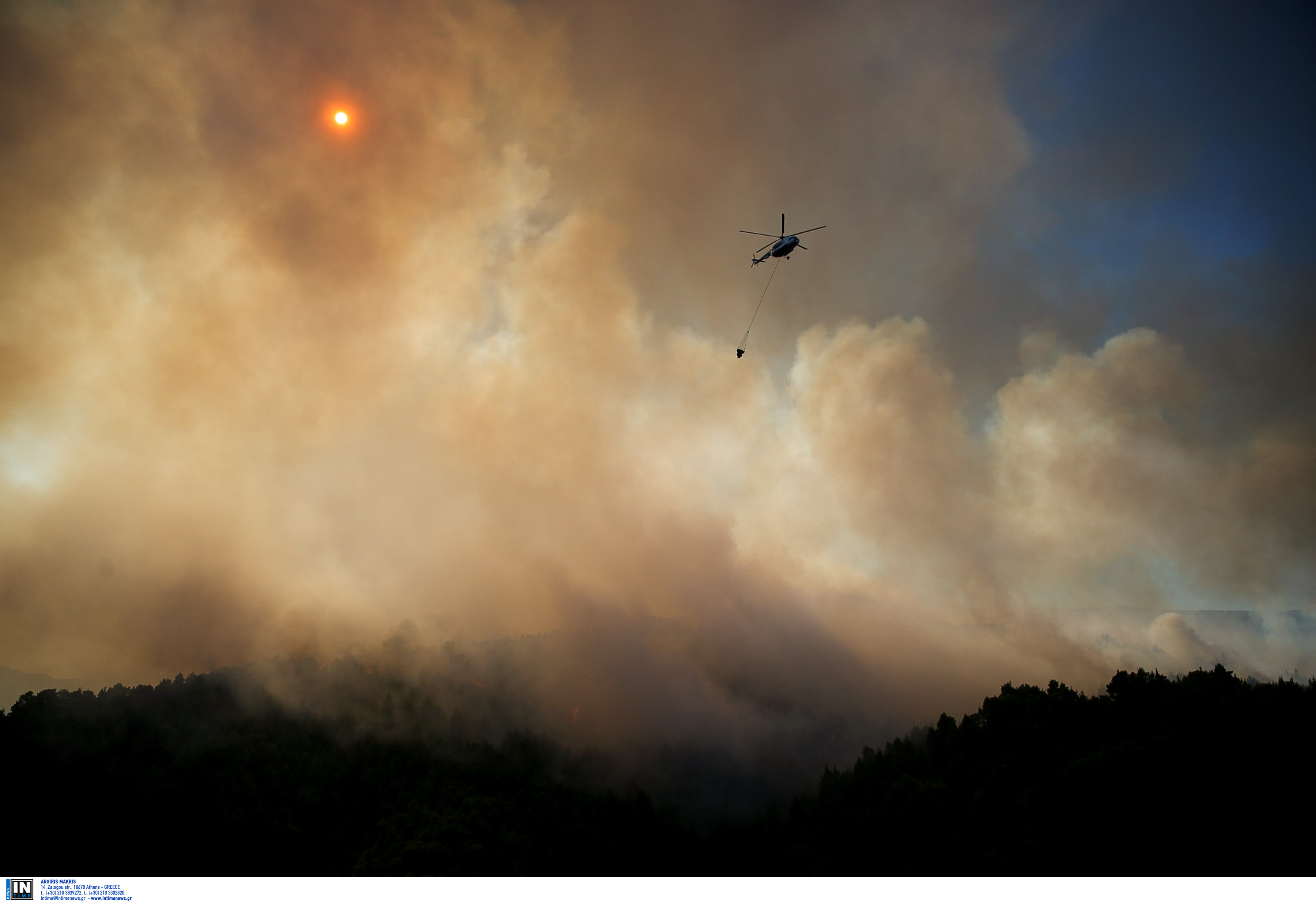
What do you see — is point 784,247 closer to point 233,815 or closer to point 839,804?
point 839,804

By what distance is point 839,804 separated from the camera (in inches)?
5768

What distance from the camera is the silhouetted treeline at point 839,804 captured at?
3505 inches

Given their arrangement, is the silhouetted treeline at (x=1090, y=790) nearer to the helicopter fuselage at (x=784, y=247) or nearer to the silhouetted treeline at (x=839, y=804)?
the silhouetted treeline at (x=839, y=804)

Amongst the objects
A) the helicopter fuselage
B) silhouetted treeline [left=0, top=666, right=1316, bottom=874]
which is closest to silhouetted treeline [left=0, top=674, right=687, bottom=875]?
silhouetted treeline [left=0, top=666, right=1316, bottom=874]

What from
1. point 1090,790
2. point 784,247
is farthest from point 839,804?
point 784,247

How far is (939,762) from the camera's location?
141375 mm

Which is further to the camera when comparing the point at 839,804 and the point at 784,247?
the point at 839,804

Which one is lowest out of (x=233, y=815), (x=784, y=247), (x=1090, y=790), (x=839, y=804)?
(x=233, y=815)

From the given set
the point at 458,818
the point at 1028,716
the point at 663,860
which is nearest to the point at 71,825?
the point at 458,818

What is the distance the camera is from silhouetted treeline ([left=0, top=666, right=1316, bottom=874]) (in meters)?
89.0
